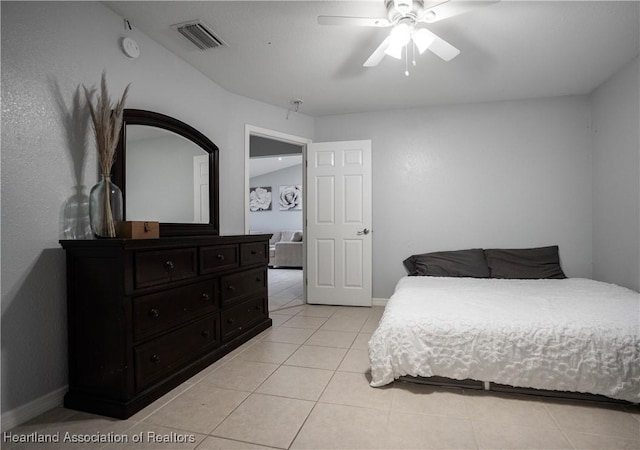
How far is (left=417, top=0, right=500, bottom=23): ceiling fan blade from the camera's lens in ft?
5.82

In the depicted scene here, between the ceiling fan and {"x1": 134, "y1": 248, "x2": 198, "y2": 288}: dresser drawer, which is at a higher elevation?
the ceiling fan

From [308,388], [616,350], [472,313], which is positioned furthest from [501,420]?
[308,388]

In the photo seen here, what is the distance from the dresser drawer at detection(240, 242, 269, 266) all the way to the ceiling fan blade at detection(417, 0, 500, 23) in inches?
83.0

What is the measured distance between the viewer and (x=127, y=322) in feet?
5.76

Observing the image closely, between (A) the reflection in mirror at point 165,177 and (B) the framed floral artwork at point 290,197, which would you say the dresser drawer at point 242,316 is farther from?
(B) the framed floral artwork at point 290,197

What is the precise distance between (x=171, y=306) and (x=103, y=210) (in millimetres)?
687

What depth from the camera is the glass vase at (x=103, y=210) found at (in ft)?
6.32

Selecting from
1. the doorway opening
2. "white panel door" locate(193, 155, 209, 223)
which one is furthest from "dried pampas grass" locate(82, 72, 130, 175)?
the doorway opening

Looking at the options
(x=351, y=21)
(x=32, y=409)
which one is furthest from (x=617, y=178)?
(x=32, y=409)

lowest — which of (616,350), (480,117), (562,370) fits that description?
(562,370)

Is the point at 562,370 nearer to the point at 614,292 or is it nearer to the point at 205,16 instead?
the point at 614,292

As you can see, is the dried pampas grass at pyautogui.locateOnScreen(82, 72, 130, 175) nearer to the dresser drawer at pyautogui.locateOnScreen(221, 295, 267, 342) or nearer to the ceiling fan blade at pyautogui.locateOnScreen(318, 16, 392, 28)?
the ceiling fan blade at pyautogui.locateOnScreen(318, 16, 392, 28)

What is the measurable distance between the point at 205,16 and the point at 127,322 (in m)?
2.00

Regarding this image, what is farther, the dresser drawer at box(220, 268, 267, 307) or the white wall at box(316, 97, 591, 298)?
the white wall at box(316, 97, 591, 298)
